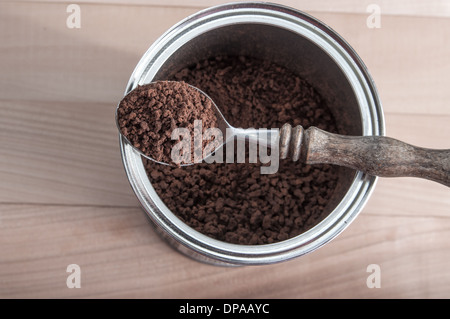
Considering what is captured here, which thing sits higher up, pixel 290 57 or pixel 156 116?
pixel 290 57

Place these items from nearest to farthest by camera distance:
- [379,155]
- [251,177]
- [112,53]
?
1. [379,155]
2. [251,177]
3. [112,53]

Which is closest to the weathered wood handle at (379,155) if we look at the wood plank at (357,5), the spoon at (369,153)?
the spoon at (369,153)

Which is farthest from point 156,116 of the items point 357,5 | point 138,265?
point 357,5

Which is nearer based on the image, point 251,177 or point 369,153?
point 369,153

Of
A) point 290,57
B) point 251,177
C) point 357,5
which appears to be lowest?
point 251,177

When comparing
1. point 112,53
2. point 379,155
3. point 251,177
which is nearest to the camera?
point 379,155

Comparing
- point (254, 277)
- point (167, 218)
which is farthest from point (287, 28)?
point (254, 277)

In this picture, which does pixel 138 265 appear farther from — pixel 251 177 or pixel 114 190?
pixel 251 177
